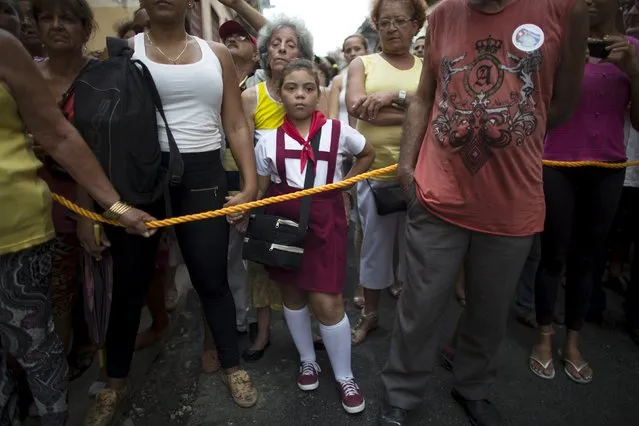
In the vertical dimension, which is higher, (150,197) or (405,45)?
(405,45)

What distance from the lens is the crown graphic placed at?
5.25ft

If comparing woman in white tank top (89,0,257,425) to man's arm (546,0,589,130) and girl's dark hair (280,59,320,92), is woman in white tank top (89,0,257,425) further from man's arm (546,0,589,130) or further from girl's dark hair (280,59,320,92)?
man's arm (546,0,589,130)

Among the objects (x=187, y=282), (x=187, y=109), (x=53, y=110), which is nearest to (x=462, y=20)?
(x=187, y=109)

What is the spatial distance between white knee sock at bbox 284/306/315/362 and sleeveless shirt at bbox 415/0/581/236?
966 millimetres

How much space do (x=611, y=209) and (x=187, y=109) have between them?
233cm

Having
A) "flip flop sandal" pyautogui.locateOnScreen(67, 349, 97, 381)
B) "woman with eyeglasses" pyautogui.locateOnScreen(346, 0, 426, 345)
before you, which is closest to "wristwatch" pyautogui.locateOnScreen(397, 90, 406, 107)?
"woman with eyeglasses" pyautogui.locateOnScreen(346, 0, 426, 345)

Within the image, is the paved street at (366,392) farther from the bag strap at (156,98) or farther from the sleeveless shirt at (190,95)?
the sleeveless shirt at (190,95)

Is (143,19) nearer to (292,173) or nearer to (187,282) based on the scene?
(292,173)

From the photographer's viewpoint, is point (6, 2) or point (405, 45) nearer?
point (6, 2)

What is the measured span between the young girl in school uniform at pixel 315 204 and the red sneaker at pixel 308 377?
15 cm

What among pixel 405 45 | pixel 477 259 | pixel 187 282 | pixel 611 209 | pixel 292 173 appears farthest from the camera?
pixel 187 282

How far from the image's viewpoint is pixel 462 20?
66.1 inches

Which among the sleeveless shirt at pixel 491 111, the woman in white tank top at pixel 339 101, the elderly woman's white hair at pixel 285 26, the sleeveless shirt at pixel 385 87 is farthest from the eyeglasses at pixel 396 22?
the sleeveless shirt at pixel 491 111

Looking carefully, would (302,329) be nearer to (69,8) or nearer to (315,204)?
(315,204)
